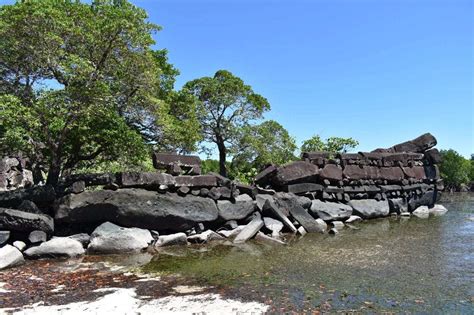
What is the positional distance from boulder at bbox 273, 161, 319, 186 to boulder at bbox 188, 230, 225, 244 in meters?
3.90

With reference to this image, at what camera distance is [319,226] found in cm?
1154

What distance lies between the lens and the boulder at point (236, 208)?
36.2 feet

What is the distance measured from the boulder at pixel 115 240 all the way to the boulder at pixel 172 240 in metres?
0.35

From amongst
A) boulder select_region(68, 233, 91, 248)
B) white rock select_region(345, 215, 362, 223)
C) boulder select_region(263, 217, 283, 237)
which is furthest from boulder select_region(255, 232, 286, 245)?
white rock select_region(345, 215, 362, 223)

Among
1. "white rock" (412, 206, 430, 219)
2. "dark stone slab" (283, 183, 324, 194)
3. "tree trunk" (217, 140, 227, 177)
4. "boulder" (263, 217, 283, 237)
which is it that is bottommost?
"boulder" (263, 217, 283, 237)

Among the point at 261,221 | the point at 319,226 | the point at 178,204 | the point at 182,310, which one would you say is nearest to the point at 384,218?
the point at 319,226

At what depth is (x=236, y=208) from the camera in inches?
444

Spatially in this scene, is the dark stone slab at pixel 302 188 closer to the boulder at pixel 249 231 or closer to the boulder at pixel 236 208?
the boulder at pixel 236 208

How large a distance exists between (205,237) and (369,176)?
8506mm

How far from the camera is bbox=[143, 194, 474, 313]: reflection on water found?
4938mm

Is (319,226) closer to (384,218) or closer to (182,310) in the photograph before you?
(384,218)

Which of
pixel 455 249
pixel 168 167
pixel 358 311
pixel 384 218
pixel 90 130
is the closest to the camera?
pixel 358 311

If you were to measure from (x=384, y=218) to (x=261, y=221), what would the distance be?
6223 millimetres

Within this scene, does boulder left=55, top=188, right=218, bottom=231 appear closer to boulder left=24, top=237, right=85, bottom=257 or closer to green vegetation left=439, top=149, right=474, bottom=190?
boulder left=24, top=237, right=85, bottom=257
